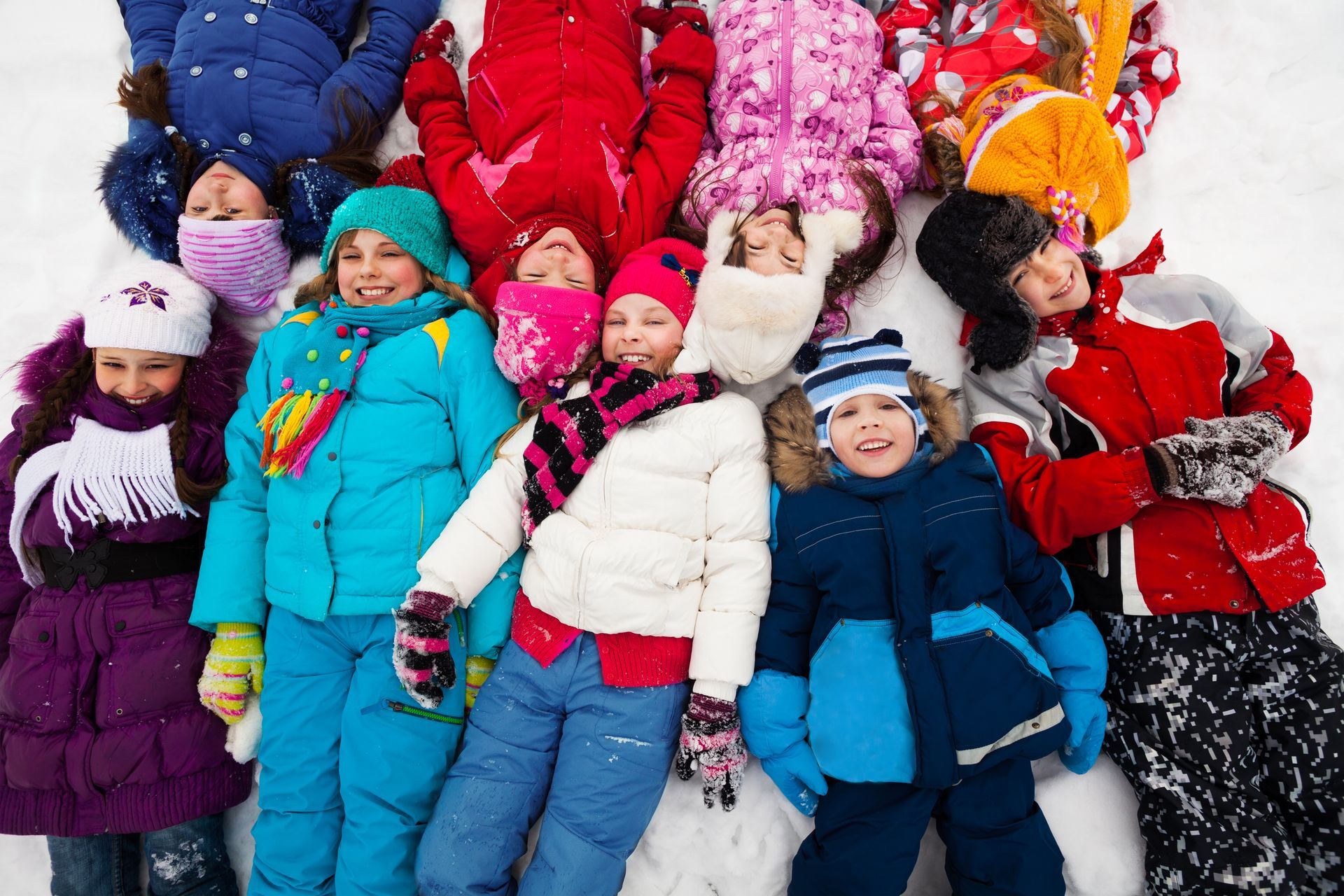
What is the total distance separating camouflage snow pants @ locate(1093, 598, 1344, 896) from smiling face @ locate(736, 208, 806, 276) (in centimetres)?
149

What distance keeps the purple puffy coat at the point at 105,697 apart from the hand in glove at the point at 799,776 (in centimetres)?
175

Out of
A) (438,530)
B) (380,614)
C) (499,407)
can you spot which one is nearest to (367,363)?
(499,407)

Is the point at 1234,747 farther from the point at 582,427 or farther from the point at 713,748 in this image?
the point at 582,427

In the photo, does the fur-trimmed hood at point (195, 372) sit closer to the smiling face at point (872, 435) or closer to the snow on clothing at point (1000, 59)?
the smiling face at point (872, 435)

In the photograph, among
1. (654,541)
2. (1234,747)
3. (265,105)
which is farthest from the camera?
(265,105)

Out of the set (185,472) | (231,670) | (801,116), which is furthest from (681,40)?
(231,670)

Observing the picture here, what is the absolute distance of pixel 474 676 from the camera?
2246mm

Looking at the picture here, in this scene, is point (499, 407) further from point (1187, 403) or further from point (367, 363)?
point (1187, 403)

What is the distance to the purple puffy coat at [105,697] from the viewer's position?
2.18m

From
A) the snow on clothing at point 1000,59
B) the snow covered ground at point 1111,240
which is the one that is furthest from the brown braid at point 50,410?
the snow on clothing at point 1000,59

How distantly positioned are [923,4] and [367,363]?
2.52 m

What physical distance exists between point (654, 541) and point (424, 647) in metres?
0.72

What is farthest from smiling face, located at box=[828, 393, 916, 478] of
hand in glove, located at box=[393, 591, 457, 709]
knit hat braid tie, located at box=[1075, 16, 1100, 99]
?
knit hat braid tie, located at box=[1075, 16, 1100, 99]

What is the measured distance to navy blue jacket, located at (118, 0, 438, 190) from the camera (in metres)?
2.75
